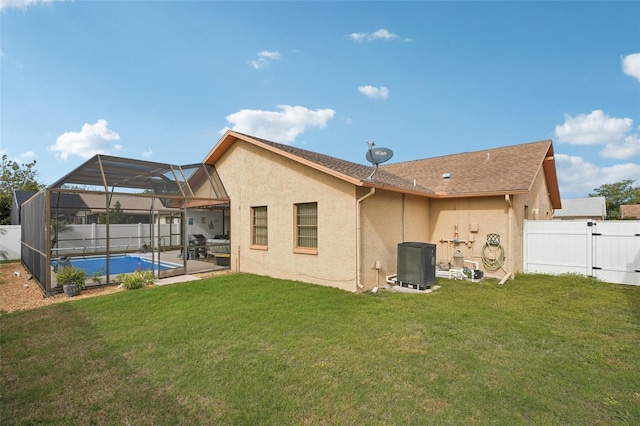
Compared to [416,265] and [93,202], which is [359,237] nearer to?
[416,265]

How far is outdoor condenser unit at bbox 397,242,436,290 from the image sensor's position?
8.31 metres

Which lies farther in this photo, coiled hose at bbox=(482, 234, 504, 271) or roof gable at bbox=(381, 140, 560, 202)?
roof gable at bbox=(381, 140, 560, 202)

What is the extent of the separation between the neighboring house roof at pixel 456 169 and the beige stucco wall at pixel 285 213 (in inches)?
16.3

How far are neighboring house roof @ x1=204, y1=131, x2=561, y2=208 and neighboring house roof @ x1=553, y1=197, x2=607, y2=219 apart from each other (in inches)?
1203

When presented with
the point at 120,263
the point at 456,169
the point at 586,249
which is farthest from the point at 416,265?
the point at 120,263

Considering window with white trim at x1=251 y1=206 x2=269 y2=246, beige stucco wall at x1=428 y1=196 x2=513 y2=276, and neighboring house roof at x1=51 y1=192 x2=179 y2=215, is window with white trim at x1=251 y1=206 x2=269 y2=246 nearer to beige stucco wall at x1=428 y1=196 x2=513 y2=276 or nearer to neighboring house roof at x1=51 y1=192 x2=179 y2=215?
neighboring house roof at x1=51 y1=192 x2=179 y2=215

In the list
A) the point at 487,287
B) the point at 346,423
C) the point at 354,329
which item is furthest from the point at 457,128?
the point at 346,423

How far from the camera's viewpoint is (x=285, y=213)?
9.67 m

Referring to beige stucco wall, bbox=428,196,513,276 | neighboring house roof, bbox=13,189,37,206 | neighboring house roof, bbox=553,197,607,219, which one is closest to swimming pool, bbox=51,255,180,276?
neighboring house roof, bbox=13,189,37,206

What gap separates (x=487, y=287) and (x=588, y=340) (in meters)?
3.89

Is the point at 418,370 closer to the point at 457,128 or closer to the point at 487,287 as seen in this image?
the point at 487,287

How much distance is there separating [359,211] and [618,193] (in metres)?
69.0

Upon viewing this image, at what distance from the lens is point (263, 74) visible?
1288 cm

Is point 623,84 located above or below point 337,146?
above
